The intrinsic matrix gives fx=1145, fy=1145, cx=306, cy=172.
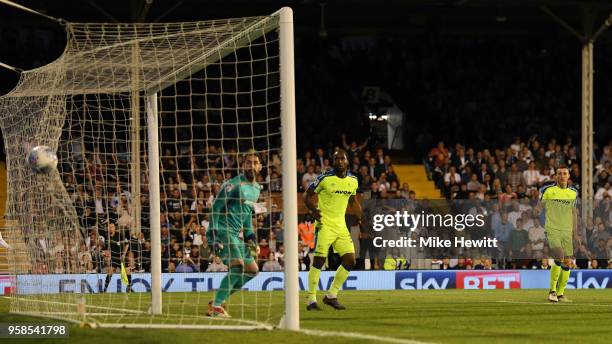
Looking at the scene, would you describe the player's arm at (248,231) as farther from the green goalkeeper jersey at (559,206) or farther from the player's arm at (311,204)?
the green goalkeeper jersey at (559,206)

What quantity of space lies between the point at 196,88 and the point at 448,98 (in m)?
8.82

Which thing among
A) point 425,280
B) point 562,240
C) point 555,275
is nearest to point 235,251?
point 555,275

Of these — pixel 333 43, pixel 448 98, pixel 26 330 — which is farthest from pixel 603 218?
pixel 26 330

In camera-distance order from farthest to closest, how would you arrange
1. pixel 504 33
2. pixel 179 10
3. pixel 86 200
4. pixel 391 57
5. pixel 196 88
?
pixel 504 33
pixel 391 57
pixel 179 10
pixel 196 88
pixel 86 200

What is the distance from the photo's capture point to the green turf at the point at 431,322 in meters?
10.9

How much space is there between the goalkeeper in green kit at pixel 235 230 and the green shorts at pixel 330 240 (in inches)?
81.3

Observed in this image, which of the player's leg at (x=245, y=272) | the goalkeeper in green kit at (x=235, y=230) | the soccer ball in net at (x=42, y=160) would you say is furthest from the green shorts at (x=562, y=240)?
the soccer ball in net at (x=42, y=160)

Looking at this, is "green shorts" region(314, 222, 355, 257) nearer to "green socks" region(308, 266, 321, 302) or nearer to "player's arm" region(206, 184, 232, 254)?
"green socks" region(308, 266, 321, 302)

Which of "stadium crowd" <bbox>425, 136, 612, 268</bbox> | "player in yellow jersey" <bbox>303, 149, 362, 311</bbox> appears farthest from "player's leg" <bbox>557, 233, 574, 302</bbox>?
"stadium crowd" <bbox>425, 136, 612, 268</bbox>

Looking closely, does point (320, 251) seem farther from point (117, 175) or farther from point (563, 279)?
point (563, 279)

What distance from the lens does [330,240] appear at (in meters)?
15.6

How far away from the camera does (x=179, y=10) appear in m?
33.6

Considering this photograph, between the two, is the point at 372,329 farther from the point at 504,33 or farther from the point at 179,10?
the point at 504,33

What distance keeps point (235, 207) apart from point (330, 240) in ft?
7.88
